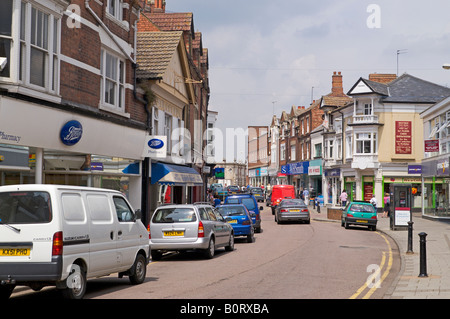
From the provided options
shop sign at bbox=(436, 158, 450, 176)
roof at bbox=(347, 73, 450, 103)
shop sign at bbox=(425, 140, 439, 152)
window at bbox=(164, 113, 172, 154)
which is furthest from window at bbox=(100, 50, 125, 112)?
roof at bbox=(347, 73, 450, 103)

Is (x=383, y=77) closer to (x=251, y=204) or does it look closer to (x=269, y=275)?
(x=251, y=204)

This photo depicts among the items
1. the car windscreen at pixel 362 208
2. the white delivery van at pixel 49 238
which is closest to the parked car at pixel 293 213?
the car windscreen at pixel 362 208

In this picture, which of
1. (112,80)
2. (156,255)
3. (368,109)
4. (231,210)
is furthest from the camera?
(368,109)

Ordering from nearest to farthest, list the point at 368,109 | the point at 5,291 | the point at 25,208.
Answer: the point at 25,208
the point at 5,291
the point at 368,109

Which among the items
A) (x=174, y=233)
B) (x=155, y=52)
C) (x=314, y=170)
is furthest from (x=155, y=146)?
(x=314, y=170)

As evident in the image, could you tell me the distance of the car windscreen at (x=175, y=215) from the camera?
15.5 metres

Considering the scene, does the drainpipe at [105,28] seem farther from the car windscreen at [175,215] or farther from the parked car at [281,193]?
the parked car at [281,193]

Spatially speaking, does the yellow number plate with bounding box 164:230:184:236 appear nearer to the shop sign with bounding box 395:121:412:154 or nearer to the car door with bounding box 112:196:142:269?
the car door with bounding box 112:196:142:269

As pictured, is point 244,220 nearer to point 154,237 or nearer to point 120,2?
point 154,237

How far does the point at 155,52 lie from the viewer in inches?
961

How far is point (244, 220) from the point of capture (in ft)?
70.0

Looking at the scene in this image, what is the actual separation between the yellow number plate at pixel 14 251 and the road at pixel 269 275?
160cm

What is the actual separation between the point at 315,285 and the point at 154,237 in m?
5.88

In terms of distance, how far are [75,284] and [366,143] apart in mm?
42587
